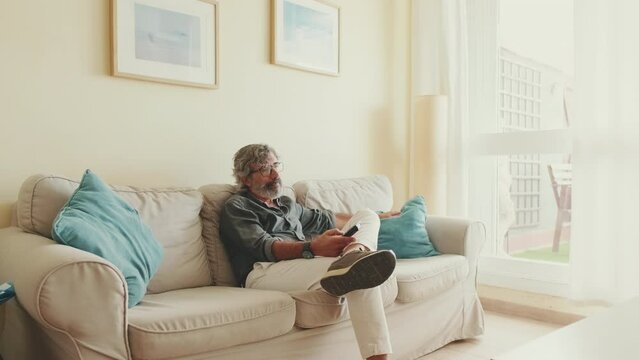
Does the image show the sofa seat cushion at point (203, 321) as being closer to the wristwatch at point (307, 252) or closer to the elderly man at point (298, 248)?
the elderly man at point (298, 248)

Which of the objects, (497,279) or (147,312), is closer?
(147,312)

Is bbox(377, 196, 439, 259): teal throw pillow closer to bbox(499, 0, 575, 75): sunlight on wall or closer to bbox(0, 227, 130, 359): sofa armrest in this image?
bbox(0, 227, 130, 359): sofa armrest

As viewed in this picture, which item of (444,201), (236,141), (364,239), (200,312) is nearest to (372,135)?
(444,201)

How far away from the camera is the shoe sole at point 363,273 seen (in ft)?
5.83

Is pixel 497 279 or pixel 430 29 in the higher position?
pixel 430 29

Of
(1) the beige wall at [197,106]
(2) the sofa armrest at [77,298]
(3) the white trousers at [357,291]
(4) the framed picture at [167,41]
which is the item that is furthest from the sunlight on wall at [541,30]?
(2) the sofa armrest at [77,298]

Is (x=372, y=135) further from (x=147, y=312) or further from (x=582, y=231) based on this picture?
(x=147, y=312)

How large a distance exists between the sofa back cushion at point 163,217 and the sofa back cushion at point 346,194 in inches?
26.3

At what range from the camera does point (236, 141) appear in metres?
2.96

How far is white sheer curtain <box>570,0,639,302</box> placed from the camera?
3010 millimetres

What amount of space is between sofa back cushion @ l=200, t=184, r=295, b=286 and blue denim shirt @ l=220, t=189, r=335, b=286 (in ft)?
0.10

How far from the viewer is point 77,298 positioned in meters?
1.46

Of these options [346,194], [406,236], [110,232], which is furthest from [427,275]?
[110,232]

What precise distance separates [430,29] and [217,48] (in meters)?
1.88
